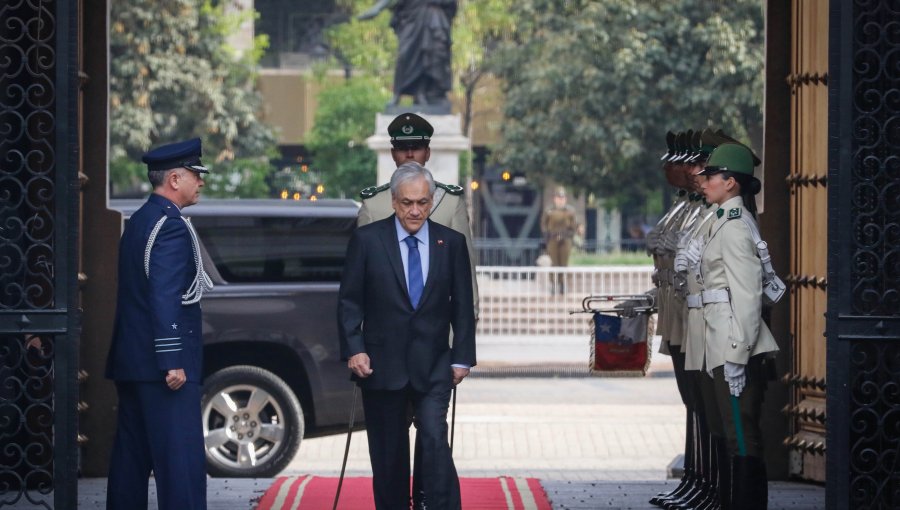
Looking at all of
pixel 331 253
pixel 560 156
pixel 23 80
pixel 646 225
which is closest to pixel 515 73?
pixel 560 156

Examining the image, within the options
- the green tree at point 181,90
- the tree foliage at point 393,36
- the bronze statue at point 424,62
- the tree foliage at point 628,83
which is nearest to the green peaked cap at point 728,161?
the bronze statue at point 424,62

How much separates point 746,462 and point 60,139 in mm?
3766

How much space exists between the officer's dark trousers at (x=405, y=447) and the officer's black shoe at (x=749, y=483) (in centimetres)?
146

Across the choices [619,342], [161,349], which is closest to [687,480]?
[619,342]

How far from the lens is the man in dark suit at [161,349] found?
25.7ft

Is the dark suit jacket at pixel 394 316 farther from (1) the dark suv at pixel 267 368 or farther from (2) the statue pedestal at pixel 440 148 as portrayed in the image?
(2) the statue pedestal at pixel 440 148

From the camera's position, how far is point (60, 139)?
25.4ft

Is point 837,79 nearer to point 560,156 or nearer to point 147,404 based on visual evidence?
point 147,404

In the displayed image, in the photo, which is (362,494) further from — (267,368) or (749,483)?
(749,483)

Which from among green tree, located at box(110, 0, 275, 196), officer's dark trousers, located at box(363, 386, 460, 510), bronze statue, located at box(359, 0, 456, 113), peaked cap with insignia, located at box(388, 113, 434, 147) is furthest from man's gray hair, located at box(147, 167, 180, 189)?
green tree, located at box(110, 0, 275, 196)

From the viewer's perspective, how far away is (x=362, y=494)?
1048cm

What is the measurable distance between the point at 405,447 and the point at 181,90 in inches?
1315

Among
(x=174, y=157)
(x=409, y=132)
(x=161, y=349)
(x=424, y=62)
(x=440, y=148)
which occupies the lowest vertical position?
(x=161, y=349)

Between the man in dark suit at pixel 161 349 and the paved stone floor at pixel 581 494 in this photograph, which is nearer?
the man in dark suit at pixel 161 349
